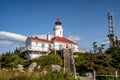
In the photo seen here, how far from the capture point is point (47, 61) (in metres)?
33.1

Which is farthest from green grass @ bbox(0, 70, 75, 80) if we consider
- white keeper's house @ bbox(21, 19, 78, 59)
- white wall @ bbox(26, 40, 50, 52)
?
white wall @ bbox(26, 40, 50, 52)

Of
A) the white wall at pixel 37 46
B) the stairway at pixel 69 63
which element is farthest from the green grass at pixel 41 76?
the white wall at pixel 37 46

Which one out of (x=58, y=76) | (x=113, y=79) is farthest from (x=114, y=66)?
(x=58, y=76)

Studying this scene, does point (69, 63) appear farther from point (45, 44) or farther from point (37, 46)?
point (45, 44)

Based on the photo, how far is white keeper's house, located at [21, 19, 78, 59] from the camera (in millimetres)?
39938

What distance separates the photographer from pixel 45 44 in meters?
42.6

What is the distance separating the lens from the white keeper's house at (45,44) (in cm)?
3994

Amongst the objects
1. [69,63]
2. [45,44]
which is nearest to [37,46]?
[45,44]

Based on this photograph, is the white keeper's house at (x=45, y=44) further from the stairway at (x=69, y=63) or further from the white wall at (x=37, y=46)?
the stairway at (x=69, y=63)

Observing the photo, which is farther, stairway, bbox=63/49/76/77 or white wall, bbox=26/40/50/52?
white wall, bbox=26/40/50/52

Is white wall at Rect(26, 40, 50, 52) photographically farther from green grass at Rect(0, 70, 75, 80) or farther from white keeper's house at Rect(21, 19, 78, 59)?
green grass at Rect(0, 70, 75, 80)

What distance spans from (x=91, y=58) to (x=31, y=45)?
1485cm

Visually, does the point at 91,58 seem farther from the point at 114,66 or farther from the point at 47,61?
the point at 47,61

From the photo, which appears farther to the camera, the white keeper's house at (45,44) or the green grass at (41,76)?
the white keeper's house at (45,44)
